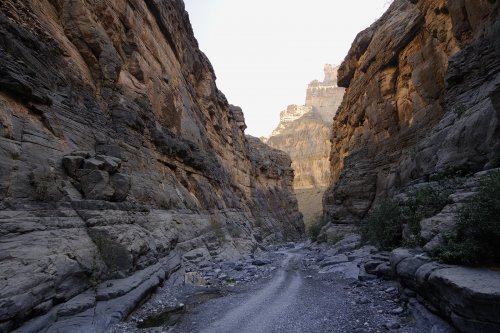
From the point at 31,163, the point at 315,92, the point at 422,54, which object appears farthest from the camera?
the point at 315,92

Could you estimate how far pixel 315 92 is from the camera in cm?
16325

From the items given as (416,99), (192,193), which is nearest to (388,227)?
(416,99)

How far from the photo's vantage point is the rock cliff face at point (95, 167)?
6.72 metres

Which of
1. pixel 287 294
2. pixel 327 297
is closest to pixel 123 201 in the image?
pixel 287 294

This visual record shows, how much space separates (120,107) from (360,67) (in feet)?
72.7

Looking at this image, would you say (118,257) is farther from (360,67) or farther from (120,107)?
(360,67)

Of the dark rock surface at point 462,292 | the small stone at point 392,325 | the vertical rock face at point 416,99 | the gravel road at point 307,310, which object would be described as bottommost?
the gravel road at point 307,310

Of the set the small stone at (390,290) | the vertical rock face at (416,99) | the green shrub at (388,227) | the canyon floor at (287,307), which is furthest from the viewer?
the green shrub at (388,227)

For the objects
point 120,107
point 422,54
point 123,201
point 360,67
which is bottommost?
point 123,201

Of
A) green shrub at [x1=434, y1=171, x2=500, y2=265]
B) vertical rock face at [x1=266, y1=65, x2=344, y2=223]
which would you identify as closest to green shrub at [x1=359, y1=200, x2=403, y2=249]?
green shrub at [x1=434, y1=171, x2=500, y2=265]

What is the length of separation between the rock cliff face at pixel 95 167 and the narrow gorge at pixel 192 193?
66mm

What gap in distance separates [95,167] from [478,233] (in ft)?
36.7

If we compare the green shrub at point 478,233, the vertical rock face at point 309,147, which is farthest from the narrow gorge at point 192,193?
the vertical rock face at point 309,147

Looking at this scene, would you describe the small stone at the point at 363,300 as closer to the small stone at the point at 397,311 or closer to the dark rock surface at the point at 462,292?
the small stone at the point at 397,311
